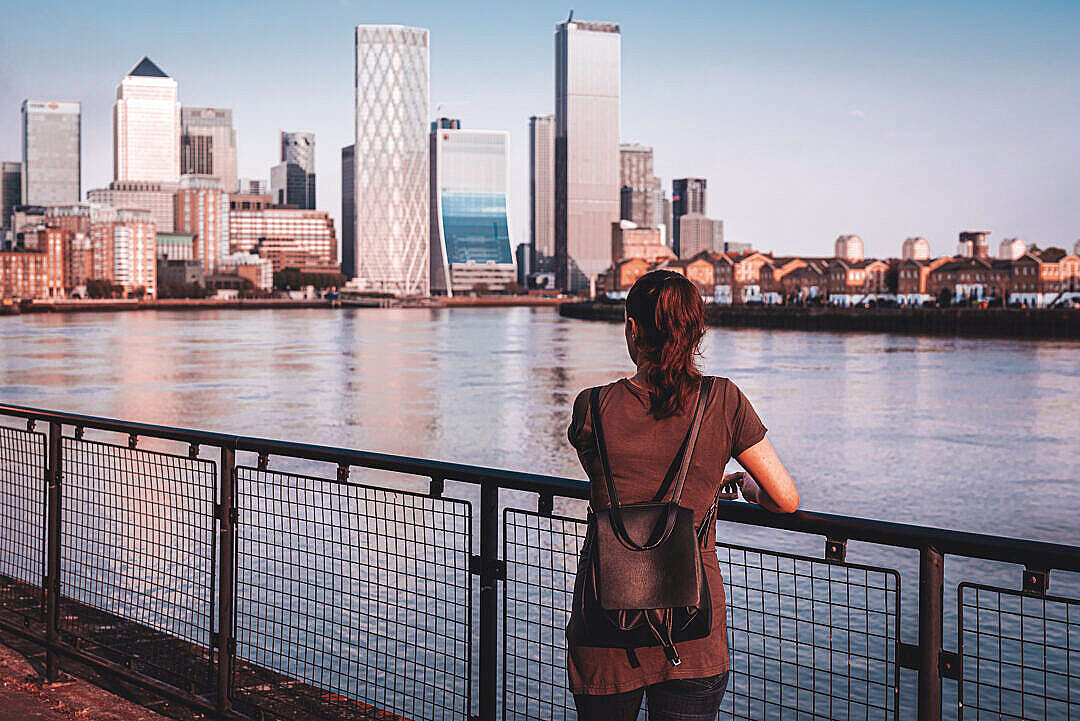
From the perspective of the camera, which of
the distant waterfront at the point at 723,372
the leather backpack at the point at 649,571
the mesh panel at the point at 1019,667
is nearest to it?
the leather backpack at the point at 649,571

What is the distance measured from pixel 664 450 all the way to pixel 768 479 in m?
0.34

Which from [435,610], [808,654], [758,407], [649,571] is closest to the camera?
[649,571]

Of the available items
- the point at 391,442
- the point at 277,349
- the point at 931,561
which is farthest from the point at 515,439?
the point at 277,349

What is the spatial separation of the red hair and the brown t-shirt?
0.15 ft

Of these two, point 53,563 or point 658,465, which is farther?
point 53,563

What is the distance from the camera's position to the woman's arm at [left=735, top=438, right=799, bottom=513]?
293cm

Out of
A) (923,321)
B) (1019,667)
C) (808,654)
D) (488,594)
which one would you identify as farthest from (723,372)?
(923,321)

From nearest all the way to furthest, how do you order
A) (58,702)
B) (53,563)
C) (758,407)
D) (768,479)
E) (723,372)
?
1. (768,479)
2. (58,702)
3. (53,563)
4. (758,407)
5. (723,372)

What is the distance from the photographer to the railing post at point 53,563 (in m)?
5.53

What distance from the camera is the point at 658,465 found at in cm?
285

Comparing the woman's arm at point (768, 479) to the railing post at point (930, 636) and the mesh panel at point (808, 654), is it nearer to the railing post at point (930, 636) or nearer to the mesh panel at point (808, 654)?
the railing post at point (930, 636)

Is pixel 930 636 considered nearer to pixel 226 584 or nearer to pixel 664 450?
pixel 664 450

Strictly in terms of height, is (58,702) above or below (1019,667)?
above

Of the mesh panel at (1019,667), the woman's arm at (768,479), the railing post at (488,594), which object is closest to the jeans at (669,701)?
the woman's arm at (768,479)
